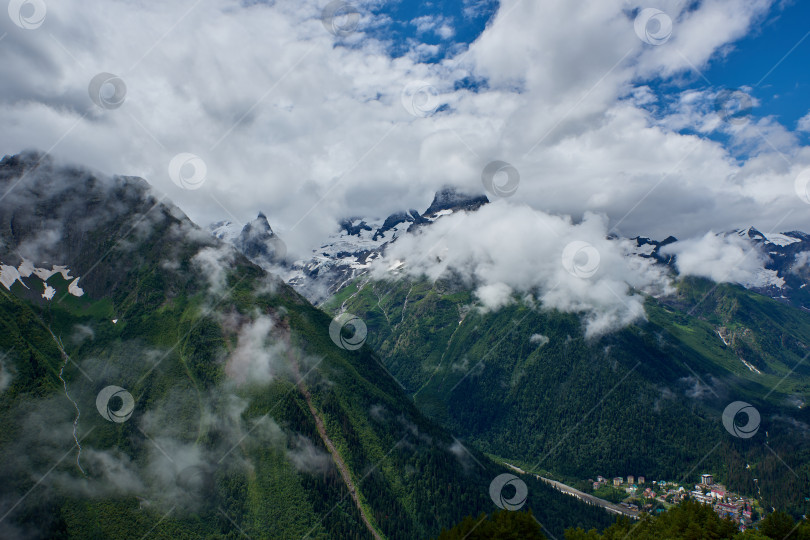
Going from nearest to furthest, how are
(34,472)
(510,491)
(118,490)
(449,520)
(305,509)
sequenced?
1. (34,472)
2. (118,490)
3. (305,509)
4. (449,520)
5. (510,491)

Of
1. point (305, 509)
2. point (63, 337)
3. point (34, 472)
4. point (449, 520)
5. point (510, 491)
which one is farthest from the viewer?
point (510, 491)

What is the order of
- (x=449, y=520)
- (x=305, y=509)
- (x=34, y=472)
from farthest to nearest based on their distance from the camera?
(x=449, y=520) < (x=305, y=509) < (x=34, y=472)

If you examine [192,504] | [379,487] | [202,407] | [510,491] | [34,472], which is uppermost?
[510,491]

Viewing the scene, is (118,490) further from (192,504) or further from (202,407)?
(202,407)

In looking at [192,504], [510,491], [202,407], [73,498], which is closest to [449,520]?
[510,491]

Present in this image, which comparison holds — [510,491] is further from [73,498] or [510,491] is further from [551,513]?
[73,498]

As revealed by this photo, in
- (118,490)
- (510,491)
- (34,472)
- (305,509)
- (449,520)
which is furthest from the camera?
(510,491)

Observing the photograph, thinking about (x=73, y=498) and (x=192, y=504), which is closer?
(x=73, y=498)

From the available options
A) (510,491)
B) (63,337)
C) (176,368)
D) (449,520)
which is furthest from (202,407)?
(510,491)

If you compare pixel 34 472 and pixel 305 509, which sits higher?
pixel 305 509
